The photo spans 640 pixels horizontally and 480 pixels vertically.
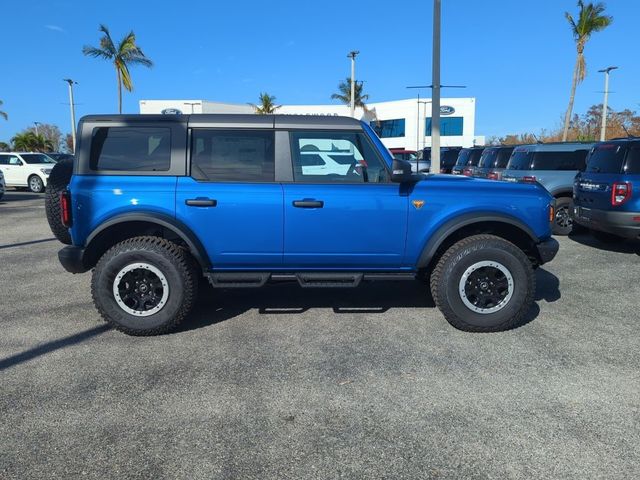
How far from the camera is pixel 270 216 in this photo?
437 cm

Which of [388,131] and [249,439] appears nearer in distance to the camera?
[249,439]

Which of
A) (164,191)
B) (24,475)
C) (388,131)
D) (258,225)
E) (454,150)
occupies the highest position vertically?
(388,131)

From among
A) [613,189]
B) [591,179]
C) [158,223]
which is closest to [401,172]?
[158,223]

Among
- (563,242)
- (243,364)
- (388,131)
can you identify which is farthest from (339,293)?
(388,131)

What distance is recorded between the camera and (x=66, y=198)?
4.32 metres

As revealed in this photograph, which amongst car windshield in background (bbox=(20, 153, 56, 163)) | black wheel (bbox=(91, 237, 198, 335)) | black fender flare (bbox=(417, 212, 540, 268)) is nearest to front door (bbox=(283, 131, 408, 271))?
black fender flare (bbox=(417, 212, 540, 268))

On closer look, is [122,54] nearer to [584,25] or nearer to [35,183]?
[35,183]

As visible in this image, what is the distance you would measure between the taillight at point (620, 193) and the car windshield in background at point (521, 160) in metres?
3.24

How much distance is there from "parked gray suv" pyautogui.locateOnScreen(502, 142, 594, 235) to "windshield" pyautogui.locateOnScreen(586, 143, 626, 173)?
1744 millimetres

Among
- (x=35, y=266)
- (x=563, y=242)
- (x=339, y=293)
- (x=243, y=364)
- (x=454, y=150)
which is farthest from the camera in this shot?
(x=454, y=150)

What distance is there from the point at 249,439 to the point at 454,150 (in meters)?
23.7

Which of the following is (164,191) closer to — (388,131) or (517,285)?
(517,285)

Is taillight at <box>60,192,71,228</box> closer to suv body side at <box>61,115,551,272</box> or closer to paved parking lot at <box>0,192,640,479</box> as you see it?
suv body side at <box>61,115,551,272</box>

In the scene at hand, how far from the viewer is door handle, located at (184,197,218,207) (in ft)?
14.2
